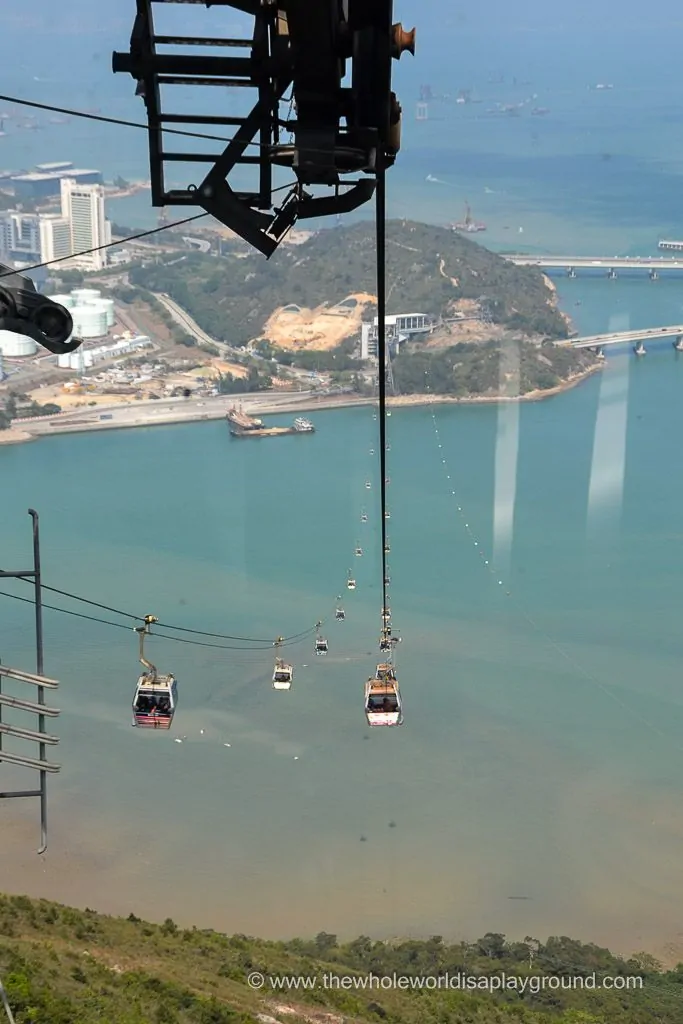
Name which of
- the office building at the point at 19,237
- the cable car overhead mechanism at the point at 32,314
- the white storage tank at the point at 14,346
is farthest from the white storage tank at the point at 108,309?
the cable car overhead mechanism at the point at 32,314

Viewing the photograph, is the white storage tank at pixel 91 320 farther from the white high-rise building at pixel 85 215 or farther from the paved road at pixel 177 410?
the white high-rise building at pixel 85 215

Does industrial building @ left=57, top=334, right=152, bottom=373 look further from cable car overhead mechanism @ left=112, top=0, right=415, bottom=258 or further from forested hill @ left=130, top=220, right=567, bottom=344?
cable car overhead mechanism @ left=112, top=0, right=415, bottom=258

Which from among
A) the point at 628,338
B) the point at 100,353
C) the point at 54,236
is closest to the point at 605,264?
the point at 628,338

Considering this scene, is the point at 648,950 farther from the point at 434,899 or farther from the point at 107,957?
the point at 107,957

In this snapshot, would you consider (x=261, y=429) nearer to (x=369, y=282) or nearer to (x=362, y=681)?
(x=369, y=282)

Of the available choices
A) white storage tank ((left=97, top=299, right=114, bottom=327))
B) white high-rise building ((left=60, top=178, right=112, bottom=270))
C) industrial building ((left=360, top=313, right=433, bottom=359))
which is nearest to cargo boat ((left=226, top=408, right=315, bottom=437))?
industrial building ((left=360, top=313, right=433, bottom=359))
